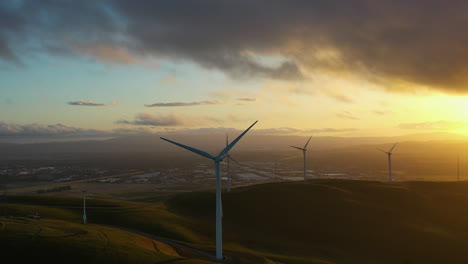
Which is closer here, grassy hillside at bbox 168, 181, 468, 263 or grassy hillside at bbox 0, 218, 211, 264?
grassy hillside at bbox 0, 218, 211, 264

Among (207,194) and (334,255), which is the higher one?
(207,194)

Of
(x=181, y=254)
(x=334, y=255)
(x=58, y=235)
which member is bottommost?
(x=334, y=255)

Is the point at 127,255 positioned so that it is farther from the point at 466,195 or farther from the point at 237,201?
the point at 466,195

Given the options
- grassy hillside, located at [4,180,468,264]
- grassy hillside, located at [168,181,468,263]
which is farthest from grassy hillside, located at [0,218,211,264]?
grassy hillside, located at [168,181,468,263]

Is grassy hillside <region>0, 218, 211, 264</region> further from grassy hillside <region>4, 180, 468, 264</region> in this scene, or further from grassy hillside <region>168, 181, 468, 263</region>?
grassy hillside <region>168, 181, 468, 263</region>

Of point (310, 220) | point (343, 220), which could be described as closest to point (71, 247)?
point (310, 220)

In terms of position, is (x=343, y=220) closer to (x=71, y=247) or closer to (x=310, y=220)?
(x=310, y=220)

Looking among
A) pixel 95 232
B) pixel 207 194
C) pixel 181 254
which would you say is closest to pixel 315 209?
pixel 207 194

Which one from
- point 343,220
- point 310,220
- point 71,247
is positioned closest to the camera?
point 71,247
